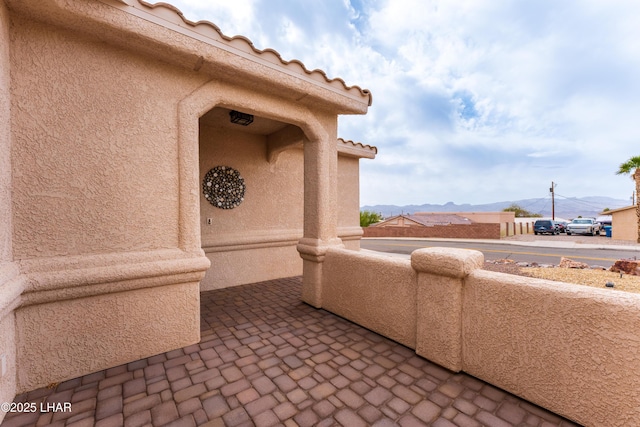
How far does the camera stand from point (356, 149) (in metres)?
7.70

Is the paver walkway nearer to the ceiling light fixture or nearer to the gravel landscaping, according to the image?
the ceiling light fixture

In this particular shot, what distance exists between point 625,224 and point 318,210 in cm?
2372

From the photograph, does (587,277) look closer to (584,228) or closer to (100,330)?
(100,330)

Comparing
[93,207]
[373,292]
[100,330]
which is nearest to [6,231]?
[93,207]

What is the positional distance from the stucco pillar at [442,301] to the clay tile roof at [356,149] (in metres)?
5.09

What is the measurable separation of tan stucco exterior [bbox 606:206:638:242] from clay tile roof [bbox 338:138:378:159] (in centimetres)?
1971

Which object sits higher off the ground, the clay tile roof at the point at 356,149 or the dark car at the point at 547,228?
the clay tile roof at the point at 356,149

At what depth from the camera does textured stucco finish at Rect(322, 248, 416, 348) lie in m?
3.07

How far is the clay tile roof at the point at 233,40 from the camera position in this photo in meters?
2.78

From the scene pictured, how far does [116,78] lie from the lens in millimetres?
2807

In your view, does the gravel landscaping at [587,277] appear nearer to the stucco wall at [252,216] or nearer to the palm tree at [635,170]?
the stucco wall at [252,216]

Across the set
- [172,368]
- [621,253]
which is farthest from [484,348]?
[621,253]

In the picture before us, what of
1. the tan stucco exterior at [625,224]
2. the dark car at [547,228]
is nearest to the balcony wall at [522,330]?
the tan stucco exterior at [625,224]

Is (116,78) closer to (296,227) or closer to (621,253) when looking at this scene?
(296,227)
